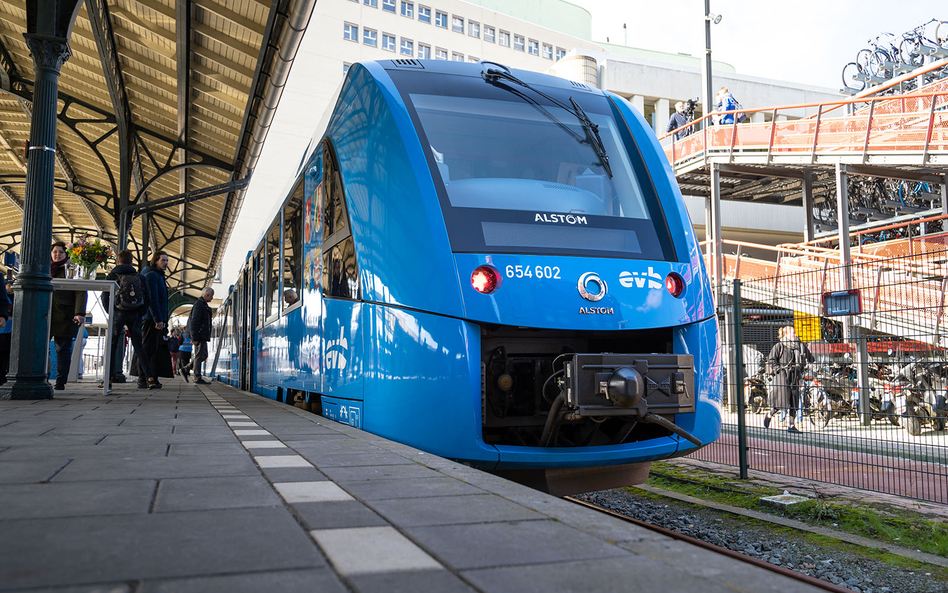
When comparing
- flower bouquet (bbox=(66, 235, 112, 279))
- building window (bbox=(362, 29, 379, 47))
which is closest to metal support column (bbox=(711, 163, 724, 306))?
flower bouquet (bbox=(66, 235, 112, 279))

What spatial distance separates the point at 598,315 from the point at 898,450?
274 centimetres

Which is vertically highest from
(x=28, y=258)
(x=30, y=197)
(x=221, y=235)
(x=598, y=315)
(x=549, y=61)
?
(x=549, y=61)

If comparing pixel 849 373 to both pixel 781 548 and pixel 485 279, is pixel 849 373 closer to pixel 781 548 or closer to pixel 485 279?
pixel 781 548

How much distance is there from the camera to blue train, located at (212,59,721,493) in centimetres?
411

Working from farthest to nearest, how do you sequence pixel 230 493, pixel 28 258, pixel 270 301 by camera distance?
pixel 270 301 < pixel 28 258 < pixel 230 493

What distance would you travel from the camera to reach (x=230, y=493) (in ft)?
8.52

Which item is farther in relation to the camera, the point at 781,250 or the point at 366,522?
the point at 781,250

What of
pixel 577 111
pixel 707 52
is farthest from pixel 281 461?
pixel 707 52

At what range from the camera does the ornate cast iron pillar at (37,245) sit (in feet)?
25.9

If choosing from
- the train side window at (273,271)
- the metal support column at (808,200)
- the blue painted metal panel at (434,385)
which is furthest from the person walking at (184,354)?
the blue painted metal panel at (434,385)

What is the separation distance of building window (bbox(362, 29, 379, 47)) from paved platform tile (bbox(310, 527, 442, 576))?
148 feet

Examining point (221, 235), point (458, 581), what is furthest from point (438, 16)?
point (458, 581)

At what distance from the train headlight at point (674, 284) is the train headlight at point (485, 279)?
1.07 meters

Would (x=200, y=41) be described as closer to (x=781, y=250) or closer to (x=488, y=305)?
(x=488, y=305)
